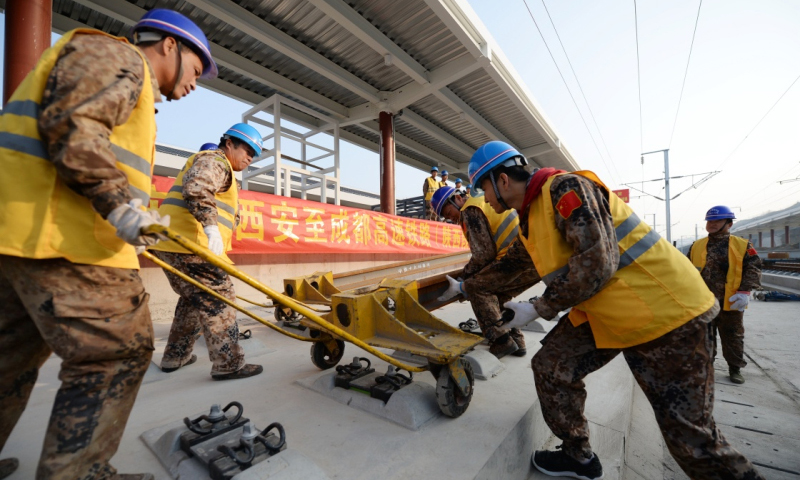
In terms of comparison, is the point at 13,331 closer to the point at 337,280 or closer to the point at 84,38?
the point at 84,38

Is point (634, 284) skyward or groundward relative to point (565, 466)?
skyward

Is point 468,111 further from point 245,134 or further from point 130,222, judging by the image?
point 130,222

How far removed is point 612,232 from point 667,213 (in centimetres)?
3199

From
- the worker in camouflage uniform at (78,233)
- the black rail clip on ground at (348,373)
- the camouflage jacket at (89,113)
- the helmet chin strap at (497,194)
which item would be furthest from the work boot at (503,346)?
the camouflage jacket at (89,113)

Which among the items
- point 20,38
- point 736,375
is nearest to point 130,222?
point 20,38

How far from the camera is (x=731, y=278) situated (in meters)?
4.16

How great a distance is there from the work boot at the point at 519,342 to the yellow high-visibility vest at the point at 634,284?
1.57 m

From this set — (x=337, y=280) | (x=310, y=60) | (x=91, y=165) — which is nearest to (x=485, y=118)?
(x=310, y=60)

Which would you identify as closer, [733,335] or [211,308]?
[211,308]

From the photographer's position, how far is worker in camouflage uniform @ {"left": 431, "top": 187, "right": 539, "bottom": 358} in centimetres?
321

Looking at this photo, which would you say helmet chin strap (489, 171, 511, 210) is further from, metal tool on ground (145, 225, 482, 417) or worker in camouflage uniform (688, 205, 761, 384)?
worker in camouflage uniform (688, 205, 761, 384)

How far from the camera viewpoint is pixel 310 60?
6656mm

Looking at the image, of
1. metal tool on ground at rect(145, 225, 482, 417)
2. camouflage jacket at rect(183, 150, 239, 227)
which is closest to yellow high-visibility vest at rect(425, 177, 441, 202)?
metal tool on ground at rect(145, 225, 482, 417)

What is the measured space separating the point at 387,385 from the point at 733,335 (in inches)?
173
